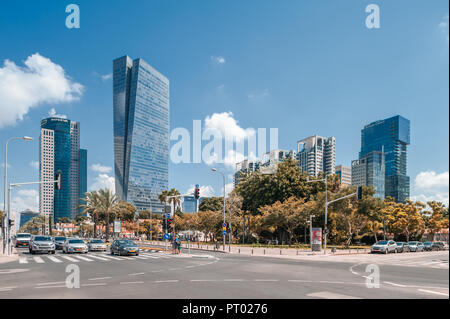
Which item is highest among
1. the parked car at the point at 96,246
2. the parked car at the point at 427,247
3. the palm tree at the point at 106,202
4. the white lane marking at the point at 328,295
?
the white lane marking at the point at 328,295

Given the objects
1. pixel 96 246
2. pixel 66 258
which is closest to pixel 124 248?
pixel 66 258

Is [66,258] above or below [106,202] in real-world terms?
below

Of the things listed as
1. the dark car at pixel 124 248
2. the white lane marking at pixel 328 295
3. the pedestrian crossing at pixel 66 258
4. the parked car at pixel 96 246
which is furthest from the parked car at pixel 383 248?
the white lane marking at pixel 328 295

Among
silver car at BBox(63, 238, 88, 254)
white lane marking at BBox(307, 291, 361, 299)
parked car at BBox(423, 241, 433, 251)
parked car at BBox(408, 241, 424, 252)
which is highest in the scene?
white lane marking at BBox(307, 291, 361, 299)

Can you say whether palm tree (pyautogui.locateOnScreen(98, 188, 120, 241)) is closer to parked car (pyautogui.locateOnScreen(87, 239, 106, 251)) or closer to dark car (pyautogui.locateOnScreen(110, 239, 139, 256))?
parked car (pyautogui.locateOnScreen(87, 239, 106, 251))

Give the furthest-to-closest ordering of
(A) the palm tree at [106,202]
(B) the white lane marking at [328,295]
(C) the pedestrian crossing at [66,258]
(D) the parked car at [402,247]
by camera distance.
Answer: (A) the palm tree at [106,202]
(D) the parked car at [402,247]
(C) the pedestrian crossing at [66,258]
(B) the white lane marking at [328,295]

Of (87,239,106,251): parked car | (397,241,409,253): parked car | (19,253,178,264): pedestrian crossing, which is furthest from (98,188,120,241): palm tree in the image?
(397,241,409,253): parked car

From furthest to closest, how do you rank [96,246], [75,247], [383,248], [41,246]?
[383,248]
[96,246]
[75,247]
[41,246]

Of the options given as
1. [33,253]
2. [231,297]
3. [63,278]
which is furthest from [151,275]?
[33,253]

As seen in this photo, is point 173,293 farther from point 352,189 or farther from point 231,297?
point 352,189

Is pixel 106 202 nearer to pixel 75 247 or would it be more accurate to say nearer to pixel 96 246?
pixel 96 246

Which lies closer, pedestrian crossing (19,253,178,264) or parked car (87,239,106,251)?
pedestrian crossing (19,253,178,264)

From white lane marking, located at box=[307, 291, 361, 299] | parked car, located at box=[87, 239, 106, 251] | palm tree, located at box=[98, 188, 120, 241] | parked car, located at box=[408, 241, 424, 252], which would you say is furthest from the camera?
palm tree, located at box=[98, 188, 120, 241]

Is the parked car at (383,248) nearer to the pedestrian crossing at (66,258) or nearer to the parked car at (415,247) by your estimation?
the parked car at (415,247)
